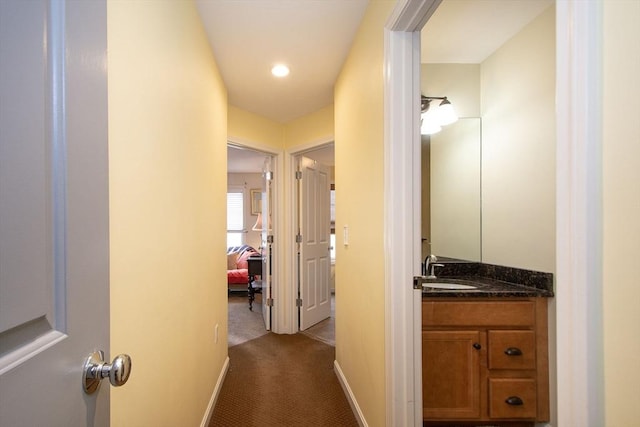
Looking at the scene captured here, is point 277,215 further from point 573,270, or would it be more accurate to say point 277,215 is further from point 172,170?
point 573,270

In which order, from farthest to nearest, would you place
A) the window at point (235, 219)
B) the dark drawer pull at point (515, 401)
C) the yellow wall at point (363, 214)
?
1. the window at point (235, 219)
2. the dark drawer pull at point (515, 401)
3. the yellow wall at point (363, 214)

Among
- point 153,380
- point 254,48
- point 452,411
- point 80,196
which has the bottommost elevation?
point 452,411

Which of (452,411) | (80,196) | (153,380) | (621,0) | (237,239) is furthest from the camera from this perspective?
(237,239)

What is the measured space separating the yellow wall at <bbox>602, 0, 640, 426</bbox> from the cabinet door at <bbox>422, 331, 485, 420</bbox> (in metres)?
1.42

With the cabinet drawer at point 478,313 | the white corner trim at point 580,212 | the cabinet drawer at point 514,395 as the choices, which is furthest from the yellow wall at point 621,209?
the cabinet drawer at point 514,395

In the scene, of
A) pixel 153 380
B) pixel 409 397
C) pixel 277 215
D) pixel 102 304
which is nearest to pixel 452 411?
pixel 409 397

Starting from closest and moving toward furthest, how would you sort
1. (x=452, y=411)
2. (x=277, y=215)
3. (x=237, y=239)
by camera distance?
(x=452, y=411), (x=277, y=215), (x=237, y=239)

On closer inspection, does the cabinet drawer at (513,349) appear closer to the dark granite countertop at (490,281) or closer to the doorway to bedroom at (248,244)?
the dark granite countertop at (490,281)

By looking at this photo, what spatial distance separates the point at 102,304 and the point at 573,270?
33.7 inches

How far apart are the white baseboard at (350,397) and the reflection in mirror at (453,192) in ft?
3.86

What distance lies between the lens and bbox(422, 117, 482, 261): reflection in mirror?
2.34 metres

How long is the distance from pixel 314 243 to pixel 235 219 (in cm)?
350

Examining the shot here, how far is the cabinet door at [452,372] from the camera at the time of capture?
5.78 ft

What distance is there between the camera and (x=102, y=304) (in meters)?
0.62
